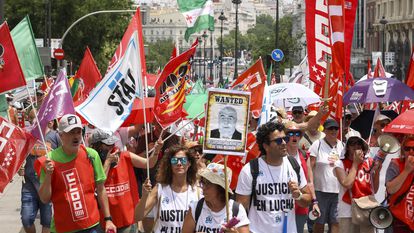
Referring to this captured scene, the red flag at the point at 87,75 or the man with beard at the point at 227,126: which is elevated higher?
the man with beard at the point at 227,126

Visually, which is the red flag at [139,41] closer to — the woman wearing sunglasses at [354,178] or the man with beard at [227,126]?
the woman wearing sunglasses at [354,178]

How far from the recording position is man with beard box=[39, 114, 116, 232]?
8258 mm

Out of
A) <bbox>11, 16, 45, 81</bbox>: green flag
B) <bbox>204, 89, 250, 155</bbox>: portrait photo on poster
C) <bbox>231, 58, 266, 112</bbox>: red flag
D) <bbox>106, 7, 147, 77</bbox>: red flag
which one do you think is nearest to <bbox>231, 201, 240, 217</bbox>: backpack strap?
<bbox>204, 89, 250, 155</bbox>: portrait photo on poster

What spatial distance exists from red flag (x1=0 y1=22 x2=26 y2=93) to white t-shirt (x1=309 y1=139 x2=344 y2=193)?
3.35 meters

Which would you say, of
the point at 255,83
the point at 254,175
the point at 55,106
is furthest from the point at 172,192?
the point at 255,83

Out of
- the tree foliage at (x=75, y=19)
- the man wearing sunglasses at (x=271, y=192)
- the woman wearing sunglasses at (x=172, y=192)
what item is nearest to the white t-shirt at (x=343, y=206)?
the man wearing sunglasses at (x=271, y=192)

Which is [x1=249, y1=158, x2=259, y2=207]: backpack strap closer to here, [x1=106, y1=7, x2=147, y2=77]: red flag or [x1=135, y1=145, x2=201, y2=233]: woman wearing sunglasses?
[x1=135, y1=145, x2=201, y2=233]: woman wearing sunglasses

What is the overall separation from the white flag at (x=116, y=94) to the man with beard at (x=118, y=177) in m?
0.13

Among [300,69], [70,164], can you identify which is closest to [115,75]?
[70,164]

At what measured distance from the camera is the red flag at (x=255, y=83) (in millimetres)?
12680

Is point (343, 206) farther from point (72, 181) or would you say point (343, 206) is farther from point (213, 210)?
point (213, 210)

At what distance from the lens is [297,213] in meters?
10.2

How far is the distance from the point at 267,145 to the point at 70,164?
4.75ft

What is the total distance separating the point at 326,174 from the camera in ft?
37.3
